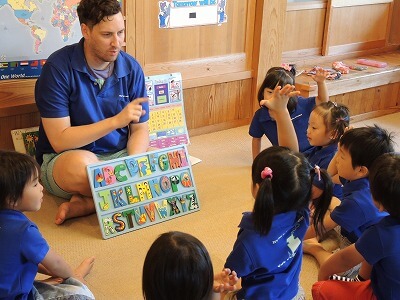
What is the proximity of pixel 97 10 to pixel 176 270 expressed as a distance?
138 cm

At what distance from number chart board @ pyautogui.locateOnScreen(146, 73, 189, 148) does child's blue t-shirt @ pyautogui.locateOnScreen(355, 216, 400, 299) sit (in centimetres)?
162

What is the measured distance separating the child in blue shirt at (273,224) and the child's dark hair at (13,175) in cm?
58

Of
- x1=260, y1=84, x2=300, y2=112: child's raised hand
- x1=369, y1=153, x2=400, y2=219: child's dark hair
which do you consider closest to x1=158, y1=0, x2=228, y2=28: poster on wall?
x1=260, y1=84, x2=300, y2=112: child's raised hand

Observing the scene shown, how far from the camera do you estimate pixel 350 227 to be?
1843 mm

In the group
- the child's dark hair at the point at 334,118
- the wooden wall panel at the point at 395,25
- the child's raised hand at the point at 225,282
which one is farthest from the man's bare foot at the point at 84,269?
the wooden wall panel at the point at 395,25

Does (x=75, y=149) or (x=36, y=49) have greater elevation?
(x=36, y=49)

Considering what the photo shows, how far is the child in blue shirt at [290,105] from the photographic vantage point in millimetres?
2607

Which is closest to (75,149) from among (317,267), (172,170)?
(172,170)

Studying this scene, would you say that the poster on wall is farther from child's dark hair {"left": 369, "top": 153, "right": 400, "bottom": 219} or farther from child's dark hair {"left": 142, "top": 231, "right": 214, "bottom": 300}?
child's dark hair {"left": 142, "top": 231, "right": 214, "bottom": 300}

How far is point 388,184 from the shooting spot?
1.46 metres

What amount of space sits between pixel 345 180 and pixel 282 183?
722mm

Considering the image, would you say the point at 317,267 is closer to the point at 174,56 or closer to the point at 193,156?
the point at 193,156

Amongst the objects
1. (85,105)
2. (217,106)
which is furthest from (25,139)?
(217,106)

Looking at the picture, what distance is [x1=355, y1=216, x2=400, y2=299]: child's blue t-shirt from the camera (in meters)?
1.44
